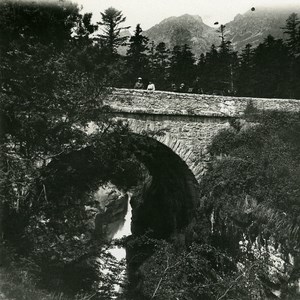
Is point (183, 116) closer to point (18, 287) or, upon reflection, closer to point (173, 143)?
point (173, 143)

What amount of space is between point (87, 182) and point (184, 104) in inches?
226

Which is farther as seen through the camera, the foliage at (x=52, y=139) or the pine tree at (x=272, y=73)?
the pine tree at (x=272, y=73)

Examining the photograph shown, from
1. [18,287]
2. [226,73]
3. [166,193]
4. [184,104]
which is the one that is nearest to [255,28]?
[226,73]

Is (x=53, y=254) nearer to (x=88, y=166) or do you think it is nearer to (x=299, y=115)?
(x=88, y=166)

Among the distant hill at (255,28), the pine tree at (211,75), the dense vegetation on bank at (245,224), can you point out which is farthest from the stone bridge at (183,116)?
the distant hill at (255,28)

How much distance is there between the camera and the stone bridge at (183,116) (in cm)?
1248

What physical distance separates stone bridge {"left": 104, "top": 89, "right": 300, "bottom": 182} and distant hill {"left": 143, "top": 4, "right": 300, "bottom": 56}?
37713mm

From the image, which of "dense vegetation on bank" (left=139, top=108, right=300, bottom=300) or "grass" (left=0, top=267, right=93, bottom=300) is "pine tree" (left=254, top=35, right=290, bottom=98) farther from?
"grass" (left=0, top=267, right=93, bottom=300)

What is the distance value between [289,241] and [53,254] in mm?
A: 6008

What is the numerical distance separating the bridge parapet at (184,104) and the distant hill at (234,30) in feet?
121

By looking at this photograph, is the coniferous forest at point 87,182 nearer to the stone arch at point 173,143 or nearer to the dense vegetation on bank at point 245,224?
the dense vegetation on bank at point 245,224

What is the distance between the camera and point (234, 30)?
59.5m

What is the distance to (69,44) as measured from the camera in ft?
26.1

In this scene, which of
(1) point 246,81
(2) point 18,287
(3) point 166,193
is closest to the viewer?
(2) point 18,287
